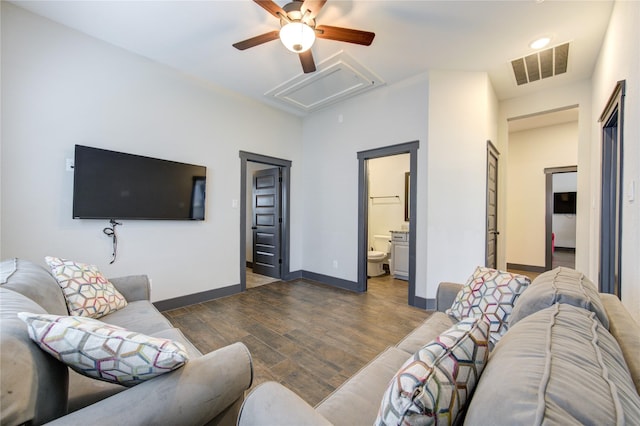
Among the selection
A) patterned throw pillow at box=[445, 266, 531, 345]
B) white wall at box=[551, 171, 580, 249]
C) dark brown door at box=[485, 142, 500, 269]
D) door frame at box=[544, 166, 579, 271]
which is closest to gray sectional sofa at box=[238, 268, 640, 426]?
patterned throw pillow at box=[445, 266, 531, 345]

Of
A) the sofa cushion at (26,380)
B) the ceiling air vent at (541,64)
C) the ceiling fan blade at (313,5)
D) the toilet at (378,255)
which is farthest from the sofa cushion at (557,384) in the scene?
the toilet at (378,255)

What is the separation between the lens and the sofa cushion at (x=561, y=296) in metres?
0.99

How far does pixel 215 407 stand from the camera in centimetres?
88

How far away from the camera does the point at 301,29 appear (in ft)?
6.47

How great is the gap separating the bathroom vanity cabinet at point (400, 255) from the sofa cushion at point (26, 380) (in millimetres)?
4411

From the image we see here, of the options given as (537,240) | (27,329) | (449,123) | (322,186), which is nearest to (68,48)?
(27,329)

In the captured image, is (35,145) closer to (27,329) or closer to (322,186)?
(27,329)

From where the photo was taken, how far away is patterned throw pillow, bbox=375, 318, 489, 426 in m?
0.56

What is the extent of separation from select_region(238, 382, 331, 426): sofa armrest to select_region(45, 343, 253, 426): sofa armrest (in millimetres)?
153

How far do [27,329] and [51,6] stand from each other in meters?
2.96

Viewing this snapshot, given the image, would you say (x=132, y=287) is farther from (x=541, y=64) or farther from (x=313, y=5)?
(x=541, y=64)

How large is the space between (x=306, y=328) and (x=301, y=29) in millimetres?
2712

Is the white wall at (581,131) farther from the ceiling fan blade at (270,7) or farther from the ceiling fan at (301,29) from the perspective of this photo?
the ceiling fan blade at (270,7)

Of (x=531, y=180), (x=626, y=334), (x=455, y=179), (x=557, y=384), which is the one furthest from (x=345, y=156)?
(x=531, y=180)
